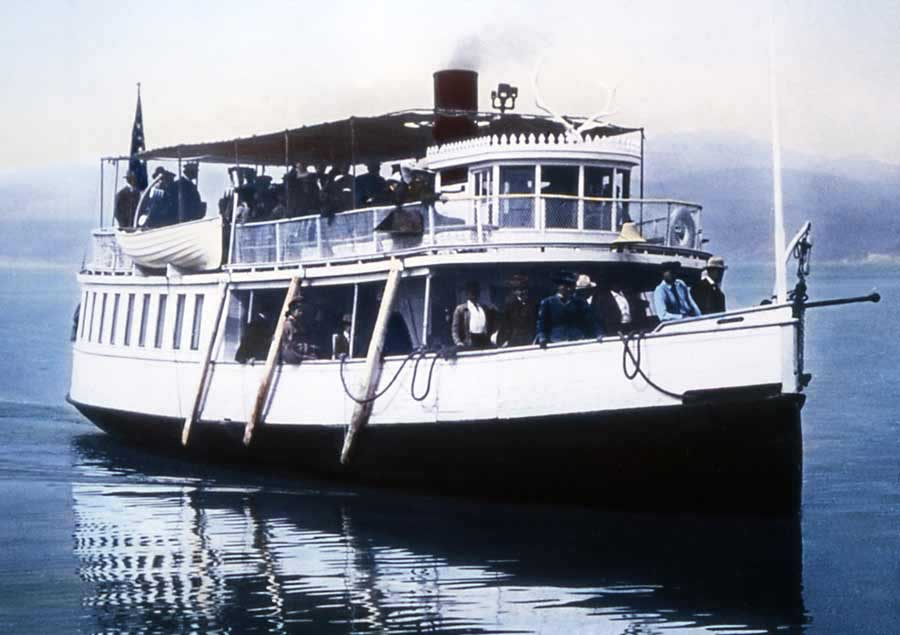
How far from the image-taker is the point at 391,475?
1669 centimetres

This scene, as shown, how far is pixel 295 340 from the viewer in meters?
18.5

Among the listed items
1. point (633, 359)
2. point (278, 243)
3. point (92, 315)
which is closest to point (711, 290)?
point (633, 359)

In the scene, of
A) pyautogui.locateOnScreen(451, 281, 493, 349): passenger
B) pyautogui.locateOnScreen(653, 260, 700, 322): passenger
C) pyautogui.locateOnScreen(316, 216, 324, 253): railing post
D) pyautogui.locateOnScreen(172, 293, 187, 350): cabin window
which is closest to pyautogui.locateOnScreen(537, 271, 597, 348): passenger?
pyautogui.locateOnScreen(653, 260, 700, 322): passenger

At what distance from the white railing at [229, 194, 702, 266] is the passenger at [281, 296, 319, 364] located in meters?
0.74

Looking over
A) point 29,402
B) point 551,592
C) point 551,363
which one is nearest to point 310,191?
point 551,363

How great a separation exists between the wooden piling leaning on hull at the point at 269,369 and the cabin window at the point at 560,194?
148 inches

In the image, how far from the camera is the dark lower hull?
13953 mm

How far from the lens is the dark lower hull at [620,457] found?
1395 cm

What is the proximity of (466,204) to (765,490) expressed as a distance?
6.12 meters

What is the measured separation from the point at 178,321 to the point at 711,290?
30.5 ft

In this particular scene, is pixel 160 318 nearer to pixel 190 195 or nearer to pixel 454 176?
pixel 190 195

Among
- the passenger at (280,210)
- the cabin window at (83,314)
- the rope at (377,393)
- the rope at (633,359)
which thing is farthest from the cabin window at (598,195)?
the cabin window at (83,314)

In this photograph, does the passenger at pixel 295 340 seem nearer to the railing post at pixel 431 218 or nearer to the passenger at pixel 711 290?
the railing post at pixel 431 218

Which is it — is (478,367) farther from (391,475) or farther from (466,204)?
(466,204)
